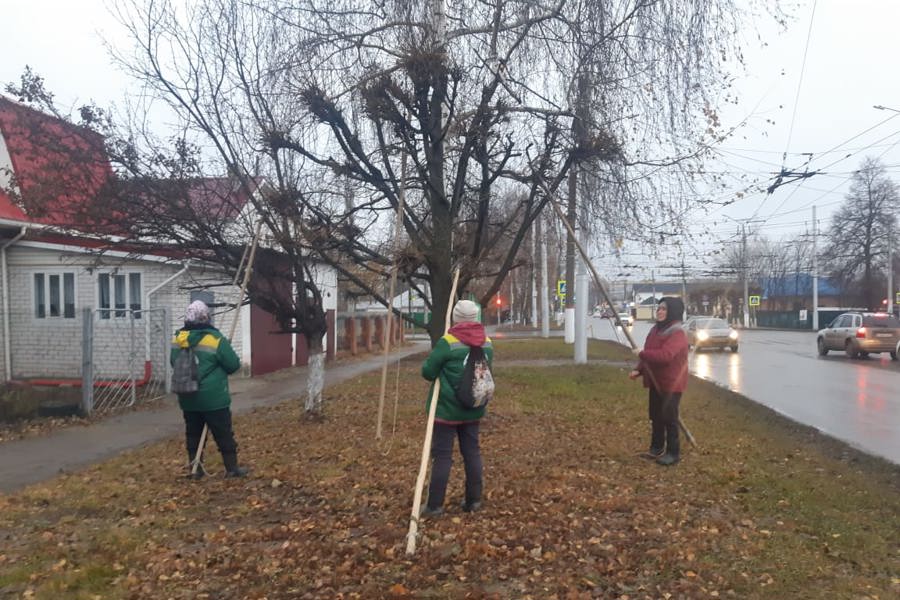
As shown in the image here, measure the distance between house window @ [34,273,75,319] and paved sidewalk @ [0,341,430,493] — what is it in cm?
406

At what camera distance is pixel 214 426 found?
6559 mm

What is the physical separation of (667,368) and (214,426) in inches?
167

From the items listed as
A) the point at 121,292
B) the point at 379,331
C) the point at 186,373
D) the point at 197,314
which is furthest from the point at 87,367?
the point at 379,331

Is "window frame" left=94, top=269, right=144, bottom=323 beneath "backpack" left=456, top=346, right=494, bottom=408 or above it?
above

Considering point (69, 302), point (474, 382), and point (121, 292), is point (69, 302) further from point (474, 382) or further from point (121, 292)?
point (474, 382)

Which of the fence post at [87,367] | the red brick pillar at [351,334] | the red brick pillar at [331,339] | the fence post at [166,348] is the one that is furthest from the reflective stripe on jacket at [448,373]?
the red brick pillar at [351,334]

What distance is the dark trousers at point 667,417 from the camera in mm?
6895

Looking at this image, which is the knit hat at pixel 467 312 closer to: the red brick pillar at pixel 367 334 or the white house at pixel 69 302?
the white house at pixel 69 302

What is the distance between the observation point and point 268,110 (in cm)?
838

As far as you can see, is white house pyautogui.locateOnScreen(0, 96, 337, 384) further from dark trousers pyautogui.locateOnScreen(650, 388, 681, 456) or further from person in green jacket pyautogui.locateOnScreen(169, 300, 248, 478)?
dark trousers pyautogui.locateOnScreen(650, 388, 681, 456)

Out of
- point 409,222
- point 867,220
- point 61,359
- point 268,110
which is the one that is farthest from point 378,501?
point 867,220

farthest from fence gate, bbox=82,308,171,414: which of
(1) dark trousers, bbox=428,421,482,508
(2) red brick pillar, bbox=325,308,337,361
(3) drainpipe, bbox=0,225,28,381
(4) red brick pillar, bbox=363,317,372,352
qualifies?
(4) red brick pillar, bbox=363,317,372,352

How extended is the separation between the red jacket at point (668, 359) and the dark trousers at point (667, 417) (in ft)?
0.28

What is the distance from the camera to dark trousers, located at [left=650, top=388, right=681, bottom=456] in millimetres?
6895
